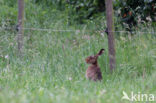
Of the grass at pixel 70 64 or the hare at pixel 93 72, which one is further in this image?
the hare at pixel 93 72

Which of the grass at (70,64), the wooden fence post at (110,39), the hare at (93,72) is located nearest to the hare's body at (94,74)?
the hare at (93,72)

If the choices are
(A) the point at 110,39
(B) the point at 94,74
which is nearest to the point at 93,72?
(B) the point at 94,74

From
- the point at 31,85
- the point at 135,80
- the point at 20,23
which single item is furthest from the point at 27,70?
the point at 135,80

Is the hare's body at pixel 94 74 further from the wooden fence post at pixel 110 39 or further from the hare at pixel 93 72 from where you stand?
the wooden fence post at pixel 110 39

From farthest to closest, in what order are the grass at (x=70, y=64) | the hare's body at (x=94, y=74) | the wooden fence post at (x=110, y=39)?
1. the wooden fence post at (x=110, y=39)
2. the hare's body at (x=94, y=74)
3. the grass at (x=70, y=64)

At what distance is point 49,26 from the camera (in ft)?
30.4

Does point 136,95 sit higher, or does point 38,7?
point 38,7

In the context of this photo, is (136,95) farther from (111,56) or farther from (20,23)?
(20,23)

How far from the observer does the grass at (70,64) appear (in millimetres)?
5164

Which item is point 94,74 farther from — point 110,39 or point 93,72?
point 110,39

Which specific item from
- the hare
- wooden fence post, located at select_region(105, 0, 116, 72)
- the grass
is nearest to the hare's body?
the hare

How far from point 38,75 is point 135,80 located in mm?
1806

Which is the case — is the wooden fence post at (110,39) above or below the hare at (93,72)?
above

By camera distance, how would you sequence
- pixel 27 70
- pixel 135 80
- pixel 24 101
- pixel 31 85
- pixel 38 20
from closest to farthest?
pixel 24 101, pixel 31 85, pixel 135 80, pixel 27 70, pixel 38 20
